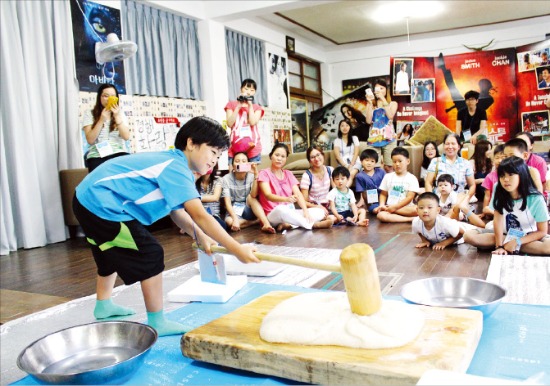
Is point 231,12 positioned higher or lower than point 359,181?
higher

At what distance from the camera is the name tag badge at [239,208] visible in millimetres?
4093

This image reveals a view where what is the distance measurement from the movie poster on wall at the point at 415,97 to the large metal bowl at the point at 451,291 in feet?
19.7

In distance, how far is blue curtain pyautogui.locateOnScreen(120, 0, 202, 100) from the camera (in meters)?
4.81

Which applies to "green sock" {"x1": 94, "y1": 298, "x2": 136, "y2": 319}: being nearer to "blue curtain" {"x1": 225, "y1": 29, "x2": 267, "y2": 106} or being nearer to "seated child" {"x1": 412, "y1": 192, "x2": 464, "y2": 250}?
"seated child" {"x1": 412, "y1": 192, "x2": 464, "y2": 250}

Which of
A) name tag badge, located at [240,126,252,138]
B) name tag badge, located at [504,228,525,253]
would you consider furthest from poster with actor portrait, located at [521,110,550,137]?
name tag badge, located at [504,228,525,253]

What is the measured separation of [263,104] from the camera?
698cm

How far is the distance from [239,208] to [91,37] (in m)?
2.12

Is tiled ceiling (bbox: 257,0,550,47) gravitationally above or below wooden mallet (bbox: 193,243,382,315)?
above

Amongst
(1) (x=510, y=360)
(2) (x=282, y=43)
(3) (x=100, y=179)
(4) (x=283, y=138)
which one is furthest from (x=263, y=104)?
(1) (x=510, y=360)

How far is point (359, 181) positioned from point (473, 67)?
455 centimetres

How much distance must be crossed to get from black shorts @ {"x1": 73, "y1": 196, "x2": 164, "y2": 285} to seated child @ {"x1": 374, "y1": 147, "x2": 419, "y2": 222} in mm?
2724

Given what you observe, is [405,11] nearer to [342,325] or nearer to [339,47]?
[339,47]

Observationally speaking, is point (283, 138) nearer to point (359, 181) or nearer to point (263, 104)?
point (263, 104)

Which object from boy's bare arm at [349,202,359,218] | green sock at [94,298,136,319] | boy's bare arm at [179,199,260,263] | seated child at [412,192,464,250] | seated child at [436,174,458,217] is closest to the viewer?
boy's bare arm at [179,199,260,263]
